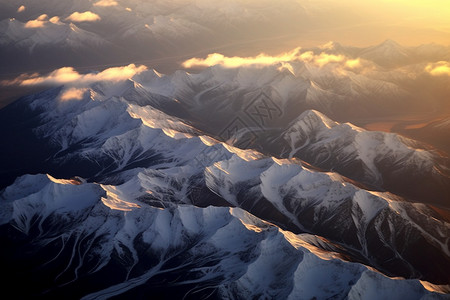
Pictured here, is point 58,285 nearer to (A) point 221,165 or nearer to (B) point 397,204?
(A) point 221,165

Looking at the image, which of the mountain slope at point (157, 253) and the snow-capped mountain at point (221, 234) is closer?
the mountain slope at point (157, 253)

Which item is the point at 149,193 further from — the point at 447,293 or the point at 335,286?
the point at 447,293

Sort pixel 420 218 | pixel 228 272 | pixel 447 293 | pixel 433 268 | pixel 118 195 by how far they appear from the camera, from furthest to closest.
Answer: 1. pixel 118 195
2. pixel 420 218
3. pixel 433 268
4. pixel 228 272
5. pixel 447 293

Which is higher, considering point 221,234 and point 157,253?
point 221,234

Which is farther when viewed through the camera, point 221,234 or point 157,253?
point 157,253

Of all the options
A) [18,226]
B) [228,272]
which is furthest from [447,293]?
[18,226]

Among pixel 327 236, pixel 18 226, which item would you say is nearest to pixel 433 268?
pixel 327 236

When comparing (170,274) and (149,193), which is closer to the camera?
(170,274)

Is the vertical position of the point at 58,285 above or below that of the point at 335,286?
below

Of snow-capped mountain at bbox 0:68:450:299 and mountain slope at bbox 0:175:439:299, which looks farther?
snow-capped mountain at bbox 0:68:450:299

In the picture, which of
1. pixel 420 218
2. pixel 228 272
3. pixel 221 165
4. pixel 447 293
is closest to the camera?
pixel 447 293
